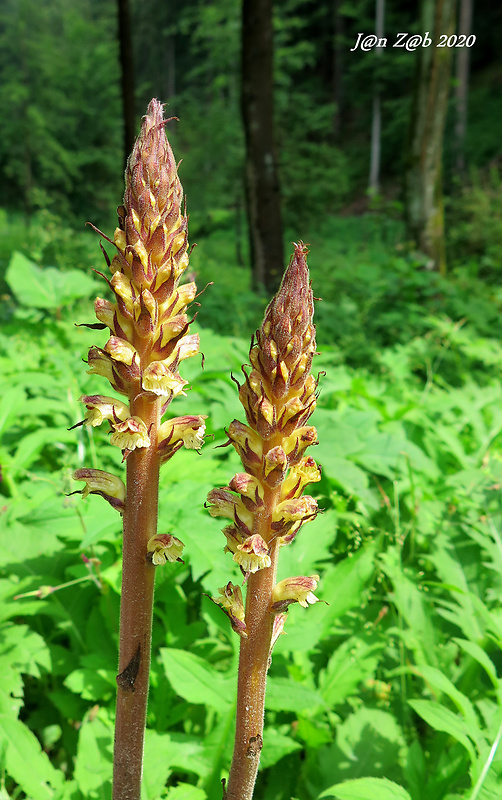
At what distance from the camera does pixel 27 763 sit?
1.57m

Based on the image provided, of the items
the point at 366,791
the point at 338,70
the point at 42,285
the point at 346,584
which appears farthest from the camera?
the point at 338,70

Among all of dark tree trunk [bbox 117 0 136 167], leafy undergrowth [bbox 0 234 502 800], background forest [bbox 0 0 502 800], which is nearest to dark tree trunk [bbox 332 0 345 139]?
dark tree trunk [bbox 117 0 136 167]

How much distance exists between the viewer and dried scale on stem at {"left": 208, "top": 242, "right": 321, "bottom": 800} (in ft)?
2.95

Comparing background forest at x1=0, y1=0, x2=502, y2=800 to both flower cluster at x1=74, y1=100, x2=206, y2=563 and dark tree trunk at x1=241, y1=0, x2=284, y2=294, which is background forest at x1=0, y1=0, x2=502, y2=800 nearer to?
flower cluster at x1=74, y1=100, x2=206, y2=563

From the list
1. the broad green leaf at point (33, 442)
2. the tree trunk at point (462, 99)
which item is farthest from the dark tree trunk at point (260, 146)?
the tree trunk at point (462, 99)

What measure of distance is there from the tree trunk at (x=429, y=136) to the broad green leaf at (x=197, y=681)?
824 cm

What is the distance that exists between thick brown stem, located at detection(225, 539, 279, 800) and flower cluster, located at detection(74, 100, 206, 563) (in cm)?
27

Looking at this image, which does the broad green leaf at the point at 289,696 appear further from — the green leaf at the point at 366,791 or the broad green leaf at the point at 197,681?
the green leaf at the point at 366,791

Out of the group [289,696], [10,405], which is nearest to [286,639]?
[289,696]

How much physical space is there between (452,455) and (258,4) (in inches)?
322

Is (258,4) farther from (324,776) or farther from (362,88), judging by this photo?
(362,88)

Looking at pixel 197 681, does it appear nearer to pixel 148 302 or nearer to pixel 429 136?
pixel 148 302

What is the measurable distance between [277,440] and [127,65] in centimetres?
1245

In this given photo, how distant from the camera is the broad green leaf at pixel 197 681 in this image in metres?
1.66
